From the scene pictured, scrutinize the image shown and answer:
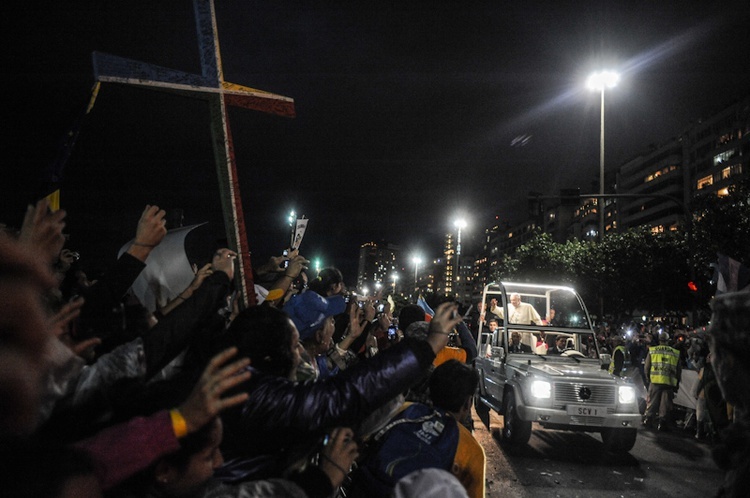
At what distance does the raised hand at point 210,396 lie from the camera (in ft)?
4.38

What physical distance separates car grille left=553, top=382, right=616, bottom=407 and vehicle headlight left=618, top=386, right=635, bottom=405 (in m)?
0.14

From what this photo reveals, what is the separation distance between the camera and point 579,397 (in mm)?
7969

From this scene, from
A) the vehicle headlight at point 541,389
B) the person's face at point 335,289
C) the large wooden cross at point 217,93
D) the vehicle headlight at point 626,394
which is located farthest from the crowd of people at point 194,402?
the vehicle headlight at point 626,394

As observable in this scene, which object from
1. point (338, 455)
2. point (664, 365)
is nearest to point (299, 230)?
point (338, 455)

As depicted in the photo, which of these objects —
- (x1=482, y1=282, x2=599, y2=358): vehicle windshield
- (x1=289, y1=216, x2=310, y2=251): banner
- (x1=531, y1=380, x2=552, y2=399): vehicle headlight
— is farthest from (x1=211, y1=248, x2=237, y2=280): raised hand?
(x1=482, y1=282, x2=599, y2=358): vehicle windshield

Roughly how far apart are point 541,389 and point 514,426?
810 millimetres

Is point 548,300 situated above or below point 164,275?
below

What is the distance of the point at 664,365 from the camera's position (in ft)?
35.2

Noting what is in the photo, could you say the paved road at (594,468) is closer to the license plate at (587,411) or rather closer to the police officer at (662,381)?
the license plate at (587,411)

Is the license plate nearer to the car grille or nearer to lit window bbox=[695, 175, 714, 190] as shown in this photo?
the car grille

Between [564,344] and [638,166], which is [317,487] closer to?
[564,344]

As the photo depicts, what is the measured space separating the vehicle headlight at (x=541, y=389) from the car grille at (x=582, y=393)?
10 centimetres

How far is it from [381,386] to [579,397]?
7.27 meters

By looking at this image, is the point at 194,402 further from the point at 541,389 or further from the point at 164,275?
the point at 541,389
